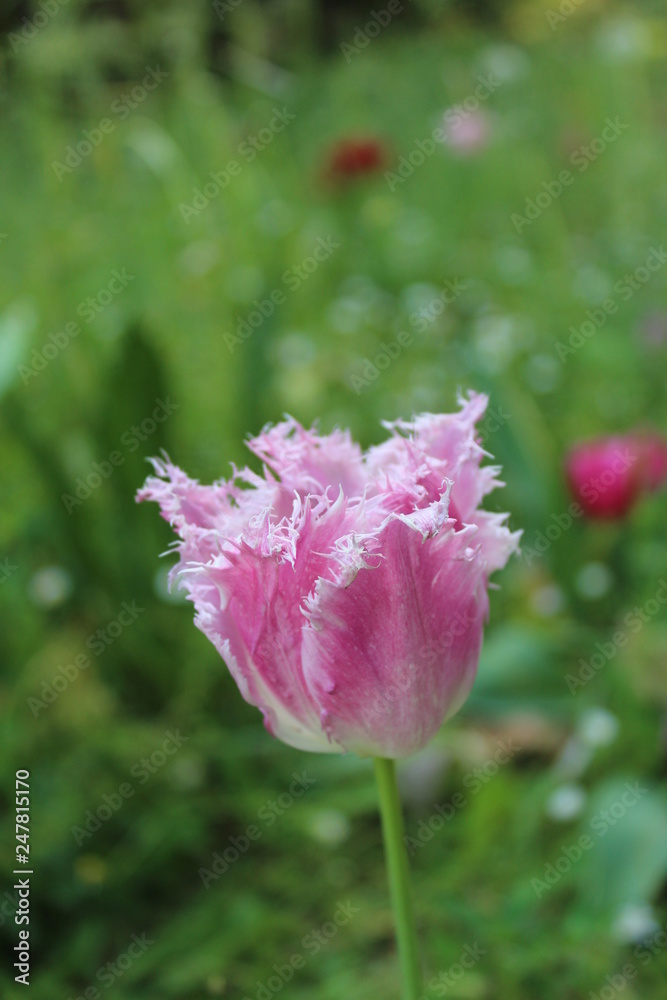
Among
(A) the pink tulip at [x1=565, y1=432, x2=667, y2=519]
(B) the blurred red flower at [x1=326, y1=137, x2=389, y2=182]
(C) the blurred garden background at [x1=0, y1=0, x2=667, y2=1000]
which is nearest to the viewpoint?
(C) the blurred garden background at [x1=0, y1=0, x2=667, y2=1000]

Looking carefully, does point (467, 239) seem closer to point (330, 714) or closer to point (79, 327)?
point (79, 327)

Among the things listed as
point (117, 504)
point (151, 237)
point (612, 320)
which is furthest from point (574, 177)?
point (117, 504)

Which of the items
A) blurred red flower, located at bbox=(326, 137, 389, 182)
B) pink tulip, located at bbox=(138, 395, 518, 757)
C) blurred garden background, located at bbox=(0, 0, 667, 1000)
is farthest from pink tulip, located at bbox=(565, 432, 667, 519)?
blurred red flower, located at bbox=(326, 137, 389, 182)

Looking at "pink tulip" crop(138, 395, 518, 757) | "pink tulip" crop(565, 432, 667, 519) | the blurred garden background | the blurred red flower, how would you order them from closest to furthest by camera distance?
1. "pink tulip" crop(138, 395, 518, 757)
2. the blurred garden background
3. "pink tulip" crop(565, 432, 667, 519)
4. the blurred red flower

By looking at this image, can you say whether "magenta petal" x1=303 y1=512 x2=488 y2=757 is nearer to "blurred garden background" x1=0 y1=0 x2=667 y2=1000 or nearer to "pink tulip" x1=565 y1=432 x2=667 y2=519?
"blurred garden background" x1=0 y1=0 x2=667 y2=1000

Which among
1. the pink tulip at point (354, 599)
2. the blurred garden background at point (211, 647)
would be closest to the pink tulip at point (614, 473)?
the blurred garden background at point (211, 647)

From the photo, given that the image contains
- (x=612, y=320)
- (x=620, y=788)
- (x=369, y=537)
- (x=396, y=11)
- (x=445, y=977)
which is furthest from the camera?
(x=396, y=11)

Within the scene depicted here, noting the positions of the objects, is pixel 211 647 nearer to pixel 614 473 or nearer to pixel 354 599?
pixel 614 473
